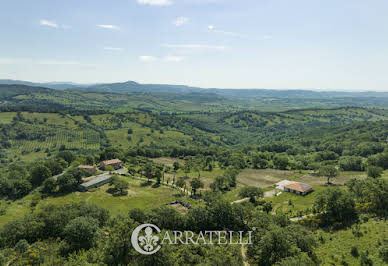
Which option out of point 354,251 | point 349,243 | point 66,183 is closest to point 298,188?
point 349,243


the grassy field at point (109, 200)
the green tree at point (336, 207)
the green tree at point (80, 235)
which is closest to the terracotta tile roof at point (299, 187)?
the green tree at point (336, 207)

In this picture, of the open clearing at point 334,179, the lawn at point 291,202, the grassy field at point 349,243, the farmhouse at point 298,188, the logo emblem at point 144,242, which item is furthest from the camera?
the open clearing at point 334,179

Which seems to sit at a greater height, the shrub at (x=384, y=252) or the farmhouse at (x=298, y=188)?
the shrub at (x=384, y=252)

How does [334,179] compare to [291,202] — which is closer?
[291,202]

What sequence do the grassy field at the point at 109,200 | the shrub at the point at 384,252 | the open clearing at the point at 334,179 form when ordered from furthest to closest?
1. the open clearing at the point at 334,179
2. the grassy field at the point at 109,200
3. the shrub at the point at 384,252

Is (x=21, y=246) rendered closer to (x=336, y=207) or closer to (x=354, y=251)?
(x=354, y=251)

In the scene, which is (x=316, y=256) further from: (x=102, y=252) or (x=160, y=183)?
(x=160, y=183)

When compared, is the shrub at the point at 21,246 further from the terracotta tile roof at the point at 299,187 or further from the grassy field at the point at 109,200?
the terracotta tile roof at the point at 299,187
